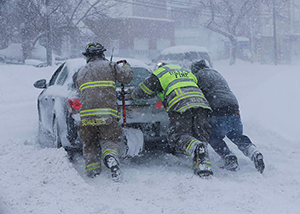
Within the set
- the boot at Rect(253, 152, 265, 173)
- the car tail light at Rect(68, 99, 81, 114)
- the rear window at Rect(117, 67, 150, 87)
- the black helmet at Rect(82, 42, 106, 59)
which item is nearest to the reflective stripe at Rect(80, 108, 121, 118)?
the car tail light at Rect(68, 99, 81, 114)

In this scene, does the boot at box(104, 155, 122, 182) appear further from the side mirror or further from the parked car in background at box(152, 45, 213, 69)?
the parked car in background at box(152, 45, 213, 69)

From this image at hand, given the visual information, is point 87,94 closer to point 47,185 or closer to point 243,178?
point 47,185

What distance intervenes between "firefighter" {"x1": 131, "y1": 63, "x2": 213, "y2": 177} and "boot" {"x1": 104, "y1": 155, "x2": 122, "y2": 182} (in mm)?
818

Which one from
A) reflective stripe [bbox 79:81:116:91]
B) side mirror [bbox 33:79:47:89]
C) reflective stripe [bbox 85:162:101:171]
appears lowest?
reflective stripe [bbox 85:162:101:171]

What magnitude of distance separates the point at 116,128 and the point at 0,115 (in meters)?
6.12

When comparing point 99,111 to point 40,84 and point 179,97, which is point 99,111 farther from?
point 40,84

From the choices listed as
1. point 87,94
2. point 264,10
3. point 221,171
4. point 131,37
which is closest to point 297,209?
point 221,171

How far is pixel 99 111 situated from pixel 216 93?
1613 mm

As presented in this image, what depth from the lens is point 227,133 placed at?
17.6 ft

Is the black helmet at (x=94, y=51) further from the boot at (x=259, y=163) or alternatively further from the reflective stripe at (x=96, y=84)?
the boot at (x=259, y=163)

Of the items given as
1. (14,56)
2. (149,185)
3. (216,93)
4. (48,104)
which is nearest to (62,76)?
(48,104)

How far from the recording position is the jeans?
5.21 metres

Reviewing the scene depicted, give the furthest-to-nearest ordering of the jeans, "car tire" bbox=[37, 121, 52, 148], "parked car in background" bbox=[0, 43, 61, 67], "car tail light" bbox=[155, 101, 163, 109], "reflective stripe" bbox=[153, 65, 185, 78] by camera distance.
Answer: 1. "parked car in background" bbox=[0, 43, 61, 67]
2. "car tire" bbox=[37, 121, 52, 148]
3. the jeans
4. "car tail light" bbox=[155, 101, 163, 109]
5. "reflective stripe" bbox=[153, 65, 185, 78]

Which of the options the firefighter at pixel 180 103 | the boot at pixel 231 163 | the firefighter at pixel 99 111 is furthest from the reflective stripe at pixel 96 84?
the boot at pixel 231 163
